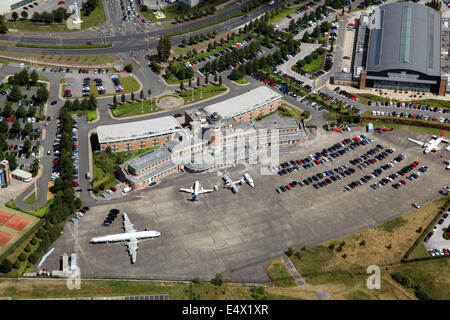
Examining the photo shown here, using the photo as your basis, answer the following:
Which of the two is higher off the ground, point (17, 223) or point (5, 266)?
point (17, 223)

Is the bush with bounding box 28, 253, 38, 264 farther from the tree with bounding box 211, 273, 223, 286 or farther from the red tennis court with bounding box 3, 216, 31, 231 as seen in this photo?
the tree with bounding box 211, 273, 223, 286

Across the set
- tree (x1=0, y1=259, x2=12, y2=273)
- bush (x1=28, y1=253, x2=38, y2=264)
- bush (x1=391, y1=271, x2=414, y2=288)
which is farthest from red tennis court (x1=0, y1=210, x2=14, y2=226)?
bush (x1=391, y1=271, x2=414, y2=288)

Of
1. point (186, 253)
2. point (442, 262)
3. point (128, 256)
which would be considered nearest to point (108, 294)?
point (128, 256)

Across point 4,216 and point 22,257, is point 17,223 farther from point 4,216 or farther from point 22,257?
point 22,257

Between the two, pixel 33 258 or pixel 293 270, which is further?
pixel 293 270

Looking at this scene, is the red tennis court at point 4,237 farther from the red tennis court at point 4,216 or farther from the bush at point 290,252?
the bush at point 290,252

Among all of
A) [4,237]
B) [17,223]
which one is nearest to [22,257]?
[4,237]
